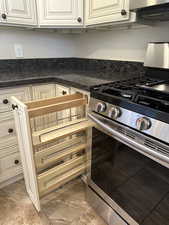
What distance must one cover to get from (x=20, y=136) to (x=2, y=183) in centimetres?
64

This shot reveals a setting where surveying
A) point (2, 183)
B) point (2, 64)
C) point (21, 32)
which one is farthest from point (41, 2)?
point (2, 183)

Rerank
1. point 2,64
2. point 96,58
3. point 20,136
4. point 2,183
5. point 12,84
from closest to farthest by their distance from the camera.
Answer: point 20,136, point 12,84, point 2,183, point 2,64, point 96,58

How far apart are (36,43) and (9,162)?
1.30 meters

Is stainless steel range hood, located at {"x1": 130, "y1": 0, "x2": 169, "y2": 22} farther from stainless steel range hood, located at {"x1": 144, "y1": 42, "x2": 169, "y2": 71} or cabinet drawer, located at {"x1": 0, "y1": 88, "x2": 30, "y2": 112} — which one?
cabinet drawer, located at {"x1": 0, "y1": 88, "x2": 30, "y2": 112}

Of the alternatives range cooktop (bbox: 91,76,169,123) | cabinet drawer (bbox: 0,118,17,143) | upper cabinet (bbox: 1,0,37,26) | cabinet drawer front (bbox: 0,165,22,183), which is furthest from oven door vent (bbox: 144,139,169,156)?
upper cabinet (bbox: 1,0,37,26)

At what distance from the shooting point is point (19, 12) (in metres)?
1.44

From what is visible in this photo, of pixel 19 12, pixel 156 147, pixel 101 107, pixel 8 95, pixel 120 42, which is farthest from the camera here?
pixel 120 42

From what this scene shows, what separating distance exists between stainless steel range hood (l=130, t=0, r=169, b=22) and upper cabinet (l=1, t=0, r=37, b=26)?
0.92 m

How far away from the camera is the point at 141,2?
0.99 meters

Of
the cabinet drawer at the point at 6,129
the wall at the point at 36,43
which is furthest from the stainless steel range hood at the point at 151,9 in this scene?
the cabinet drawer at the point at 6,129

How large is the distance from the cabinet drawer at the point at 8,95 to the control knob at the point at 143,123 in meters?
1.02

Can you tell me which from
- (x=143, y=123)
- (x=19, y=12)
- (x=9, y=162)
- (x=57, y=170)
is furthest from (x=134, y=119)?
(x=19, y=12)

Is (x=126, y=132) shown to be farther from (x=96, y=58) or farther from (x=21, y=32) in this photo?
(x=21, y=32)

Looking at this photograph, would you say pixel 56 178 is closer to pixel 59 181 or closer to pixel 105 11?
pixel 59 181
